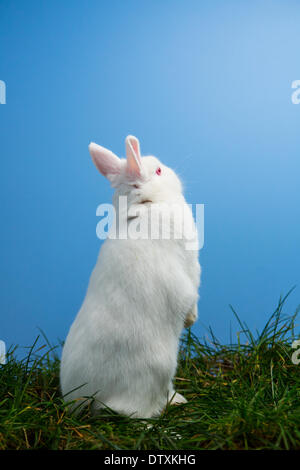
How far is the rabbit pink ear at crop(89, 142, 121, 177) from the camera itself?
230 cm

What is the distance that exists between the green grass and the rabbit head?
3.33 feet

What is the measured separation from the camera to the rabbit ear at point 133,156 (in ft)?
7.00

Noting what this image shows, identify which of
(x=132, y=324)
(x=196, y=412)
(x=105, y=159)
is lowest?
(x=196, y=412)

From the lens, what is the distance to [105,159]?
91.0 inches

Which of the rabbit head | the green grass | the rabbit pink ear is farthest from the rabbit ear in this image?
the green grass

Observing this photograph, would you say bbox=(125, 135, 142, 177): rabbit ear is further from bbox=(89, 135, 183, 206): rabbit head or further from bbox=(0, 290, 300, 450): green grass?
bbox=(0, 290, 300, 450): green grass

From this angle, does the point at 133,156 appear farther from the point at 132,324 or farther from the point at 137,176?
the point at 132,324

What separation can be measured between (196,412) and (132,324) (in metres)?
0.49

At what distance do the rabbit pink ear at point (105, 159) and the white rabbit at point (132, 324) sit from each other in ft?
0.43

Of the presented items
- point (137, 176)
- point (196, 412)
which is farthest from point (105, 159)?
point (196, 412)

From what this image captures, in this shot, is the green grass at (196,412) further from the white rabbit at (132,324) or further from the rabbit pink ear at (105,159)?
the rabbit pink ear at (105,159)

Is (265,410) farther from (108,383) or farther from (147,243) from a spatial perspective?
(147,243)
